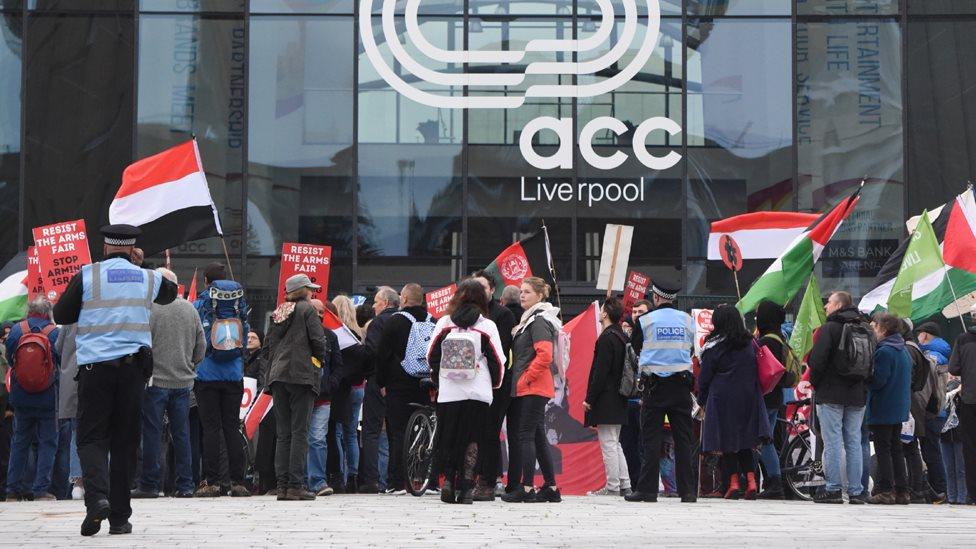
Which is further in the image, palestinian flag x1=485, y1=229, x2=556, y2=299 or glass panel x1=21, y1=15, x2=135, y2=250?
glass panel x1=21, y1=15, x2=135, y2=250

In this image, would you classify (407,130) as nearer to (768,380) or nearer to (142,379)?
(768,380)

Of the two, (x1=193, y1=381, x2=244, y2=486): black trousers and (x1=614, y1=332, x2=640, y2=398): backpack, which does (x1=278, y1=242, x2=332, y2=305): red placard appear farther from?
(x1=614, y1=332, x2=640, y2=398): backpack

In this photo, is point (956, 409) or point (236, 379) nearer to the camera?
point (236, 379)

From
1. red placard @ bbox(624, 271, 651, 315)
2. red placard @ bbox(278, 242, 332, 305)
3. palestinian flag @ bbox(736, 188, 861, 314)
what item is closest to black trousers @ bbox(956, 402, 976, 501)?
palestinian flag @ bbox(736, 188, 861, 314)

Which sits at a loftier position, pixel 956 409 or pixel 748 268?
pixel 748 268

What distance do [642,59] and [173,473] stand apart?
34.6 ft

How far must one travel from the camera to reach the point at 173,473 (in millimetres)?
14500

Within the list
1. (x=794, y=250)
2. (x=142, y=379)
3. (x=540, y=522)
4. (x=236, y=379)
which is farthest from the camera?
(x=794, y=250)

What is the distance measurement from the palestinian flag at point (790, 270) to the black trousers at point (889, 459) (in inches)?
90.2

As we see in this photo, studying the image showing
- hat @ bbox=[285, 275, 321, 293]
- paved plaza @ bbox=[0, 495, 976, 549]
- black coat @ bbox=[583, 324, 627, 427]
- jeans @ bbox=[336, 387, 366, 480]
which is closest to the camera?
paved plaza @ bbox=[0, 495, 976, 549]

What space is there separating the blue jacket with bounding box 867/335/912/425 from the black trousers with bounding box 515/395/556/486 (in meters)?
2.82

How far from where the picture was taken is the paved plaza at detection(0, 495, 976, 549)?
29.6ft

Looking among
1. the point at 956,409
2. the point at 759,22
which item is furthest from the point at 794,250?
the point at 759,22

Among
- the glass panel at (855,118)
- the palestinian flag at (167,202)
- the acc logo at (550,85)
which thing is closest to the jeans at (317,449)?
the palestinian flag at (167,202)
